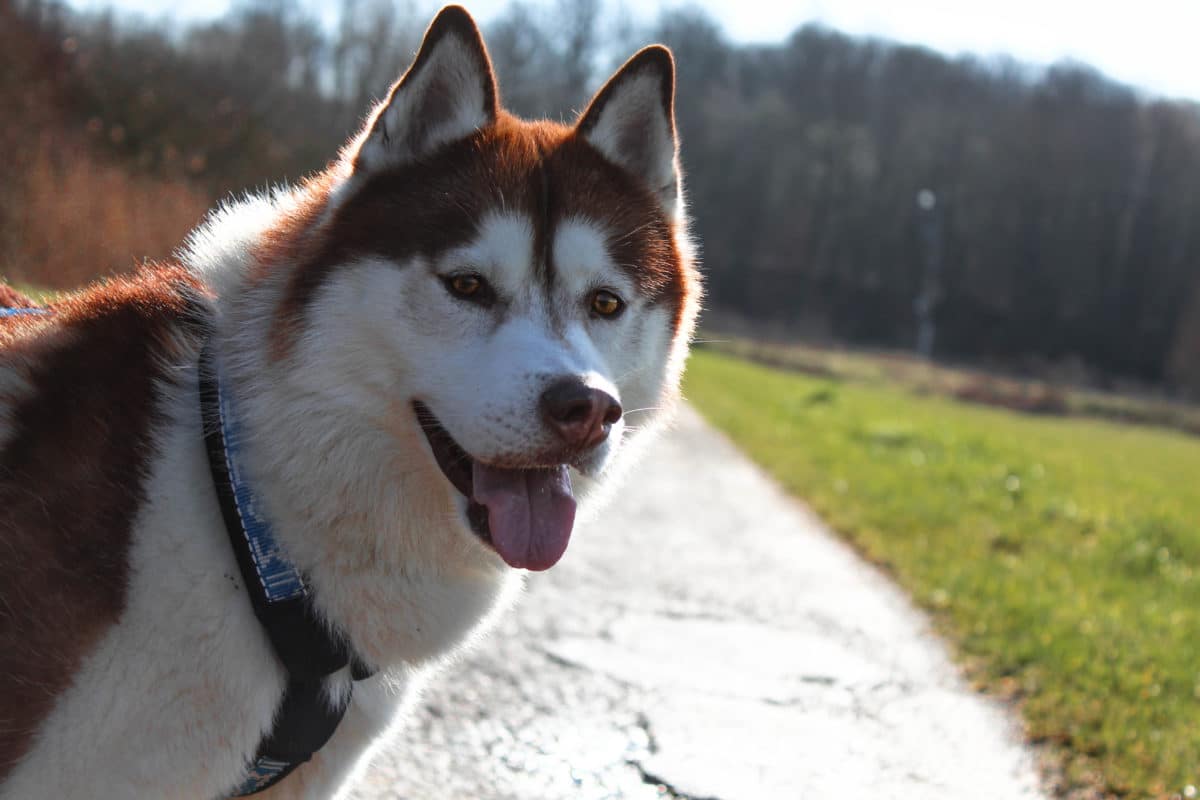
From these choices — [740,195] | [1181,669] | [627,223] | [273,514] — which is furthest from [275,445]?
[740,195]

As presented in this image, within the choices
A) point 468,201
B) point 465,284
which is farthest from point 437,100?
point 465,284

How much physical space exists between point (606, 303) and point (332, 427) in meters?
0.77

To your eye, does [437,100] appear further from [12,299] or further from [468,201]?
[12,299]

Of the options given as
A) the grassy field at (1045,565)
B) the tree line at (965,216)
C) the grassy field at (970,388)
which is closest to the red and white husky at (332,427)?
the grassy field at (1045,565)

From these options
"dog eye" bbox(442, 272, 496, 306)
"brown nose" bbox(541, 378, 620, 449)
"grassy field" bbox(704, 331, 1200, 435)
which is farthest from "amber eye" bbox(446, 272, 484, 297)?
"grassy field" bbox(704, 331, 1200, 435)

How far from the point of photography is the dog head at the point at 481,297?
219 cm

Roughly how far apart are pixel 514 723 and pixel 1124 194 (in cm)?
8510

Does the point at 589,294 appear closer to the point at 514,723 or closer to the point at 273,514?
the point at 273,514

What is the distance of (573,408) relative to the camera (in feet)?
6.98

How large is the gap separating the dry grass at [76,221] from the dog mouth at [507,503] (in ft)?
22.4

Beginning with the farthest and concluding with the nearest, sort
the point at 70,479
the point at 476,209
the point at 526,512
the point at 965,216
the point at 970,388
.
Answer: the point at 965,216, the point at 970,388, the point at 476,209, the point at 526,512, the point at 70,479

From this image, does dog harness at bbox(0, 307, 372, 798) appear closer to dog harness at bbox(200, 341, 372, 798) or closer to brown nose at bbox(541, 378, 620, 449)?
dog harness at bbox(200, 341, 372, 798)

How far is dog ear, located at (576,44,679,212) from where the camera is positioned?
2.78 meters

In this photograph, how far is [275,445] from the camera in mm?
2150
